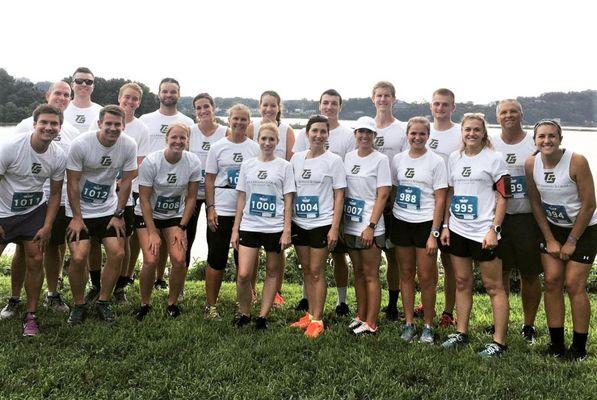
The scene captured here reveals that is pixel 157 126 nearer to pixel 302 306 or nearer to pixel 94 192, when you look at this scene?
pixel 94 192

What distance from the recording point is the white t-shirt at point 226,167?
5168 millimetres

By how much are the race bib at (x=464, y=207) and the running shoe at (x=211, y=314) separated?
2670mm

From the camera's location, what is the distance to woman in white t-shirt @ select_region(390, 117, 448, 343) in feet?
14.9

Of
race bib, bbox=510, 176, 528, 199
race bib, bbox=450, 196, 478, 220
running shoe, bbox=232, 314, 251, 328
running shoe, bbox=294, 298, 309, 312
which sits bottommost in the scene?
running shoe, bbox=294, 298, 309, 312

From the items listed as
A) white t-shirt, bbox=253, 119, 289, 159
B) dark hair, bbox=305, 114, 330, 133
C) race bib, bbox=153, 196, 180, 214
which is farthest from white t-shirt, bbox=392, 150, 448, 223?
race bib, bbox=153, 196, 180, 214

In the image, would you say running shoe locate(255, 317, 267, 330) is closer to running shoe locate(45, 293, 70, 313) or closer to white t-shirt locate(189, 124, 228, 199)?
white t-shirt locate(189, 124, 228, 199)

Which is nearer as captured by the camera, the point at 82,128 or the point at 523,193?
the point at 523,193

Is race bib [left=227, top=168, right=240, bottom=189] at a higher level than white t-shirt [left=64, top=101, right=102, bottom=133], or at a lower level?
lower

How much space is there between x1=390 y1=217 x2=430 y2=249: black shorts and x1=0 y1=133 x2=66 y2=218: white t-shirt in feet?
11.1

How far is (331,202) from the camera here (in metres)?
4.79

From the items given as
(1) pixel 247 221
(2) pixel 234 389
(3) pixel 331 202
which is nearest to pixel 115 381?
(2) pixel 234 389

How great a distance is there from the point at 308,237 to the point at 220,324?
1284 millimetres

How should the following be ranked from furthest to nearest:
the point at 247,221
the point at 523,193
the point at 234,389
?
the point at 247,221 < the point at 523,193 < the point at 234,389

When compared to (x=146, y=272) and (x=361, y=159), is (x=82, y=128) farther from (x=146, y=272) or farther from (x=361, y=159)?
(x=361, y=159)
